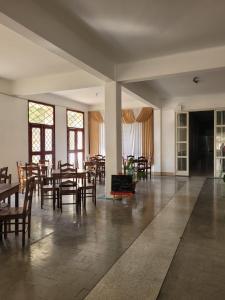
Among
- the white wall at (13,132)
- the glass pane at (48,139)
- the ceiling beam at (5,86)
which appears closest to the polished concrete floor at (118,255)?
the white wall at (13,132)

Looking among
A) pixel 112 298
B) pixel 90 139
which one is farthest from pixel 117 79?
pixel 90 139

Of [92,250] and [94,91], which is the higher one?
[94,91]

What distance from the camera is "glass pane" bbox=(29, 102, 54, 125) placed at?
8641 mm

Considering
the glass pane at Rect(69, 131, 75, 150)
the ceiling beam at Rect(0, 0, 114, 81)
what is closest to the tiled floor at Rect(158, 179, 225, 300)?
the ceiling beam at Rect(0, 0, 114, 81)

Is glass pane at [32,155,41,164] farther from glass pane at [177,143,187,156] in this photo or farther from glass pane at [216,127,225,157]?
glass pane at [216,127,225,157]

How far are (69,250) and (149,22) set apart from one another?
3568 millimetres

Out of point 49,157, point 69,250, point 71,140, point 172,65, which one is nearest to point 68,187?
point 69,250

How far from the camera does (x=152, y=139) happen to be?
34.8 ft

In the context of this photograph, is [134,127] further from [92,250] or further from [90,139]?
[92,250]

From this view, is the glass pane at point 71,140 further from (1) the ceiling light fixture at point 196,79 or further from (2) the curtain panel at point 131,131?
(1) the ceiling light fixture at point 196,79

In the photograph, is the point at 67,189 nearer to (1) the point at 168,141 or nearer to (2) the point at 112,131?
(2) the point at 112,131

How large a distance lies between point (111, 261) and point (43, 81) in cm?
582

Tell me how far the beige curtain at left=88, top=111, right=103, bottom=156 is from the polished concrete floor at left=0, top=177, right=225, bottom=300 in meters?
6.63

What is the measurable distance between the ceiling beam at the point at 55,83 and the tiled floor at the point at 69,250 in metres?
3.28
